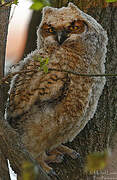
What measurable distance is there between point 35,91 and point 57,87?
0.18 metres

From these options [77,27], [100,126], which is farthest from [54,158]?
[77,27]

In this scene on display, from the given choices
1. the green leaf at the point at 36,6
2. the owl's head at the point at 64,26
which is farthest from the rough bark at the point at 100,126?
the green leaf at the point at 36,6

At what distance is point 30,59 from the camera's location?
260 cm

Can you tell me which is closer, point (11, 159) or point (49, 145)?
point (11, 159)

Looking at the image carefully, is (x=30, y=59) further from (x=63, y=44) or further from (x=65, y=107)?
(x=65, y=107)

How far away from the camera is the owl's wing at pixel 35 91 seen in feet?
7.95

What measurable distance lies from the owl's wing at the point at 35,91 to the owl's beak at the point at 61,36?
321 millimetres

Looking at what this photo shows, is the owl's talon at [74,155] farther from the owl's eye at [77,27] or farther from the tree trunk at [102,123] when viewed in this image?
the owl's eye at [77,27]

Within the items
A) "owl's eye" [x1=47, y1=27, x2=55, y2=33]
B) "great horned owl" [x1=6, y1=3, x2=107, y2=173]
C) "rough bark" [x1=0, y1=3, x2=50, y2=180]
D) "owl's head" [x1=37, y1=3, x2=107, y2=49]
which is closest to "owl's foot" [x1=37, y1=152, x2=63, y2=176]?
"great horned owl" [x1=6, y1=3, x2=107, y2=173]

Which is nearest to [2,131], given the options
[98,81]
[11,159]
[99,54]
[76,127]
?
[11,159]

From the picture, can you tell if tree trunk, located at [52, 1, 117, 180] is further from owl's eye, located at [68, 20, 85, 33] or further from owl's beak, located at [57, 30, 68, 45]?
owl's beak, located at [57, 30, 68, 45]

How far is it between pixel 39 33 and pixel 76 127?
91 cm

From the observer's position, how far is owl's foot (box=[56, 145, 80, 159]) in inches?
96.3

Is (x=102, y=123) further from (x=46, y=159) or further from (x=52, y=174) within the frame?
(x=52, y=174)
